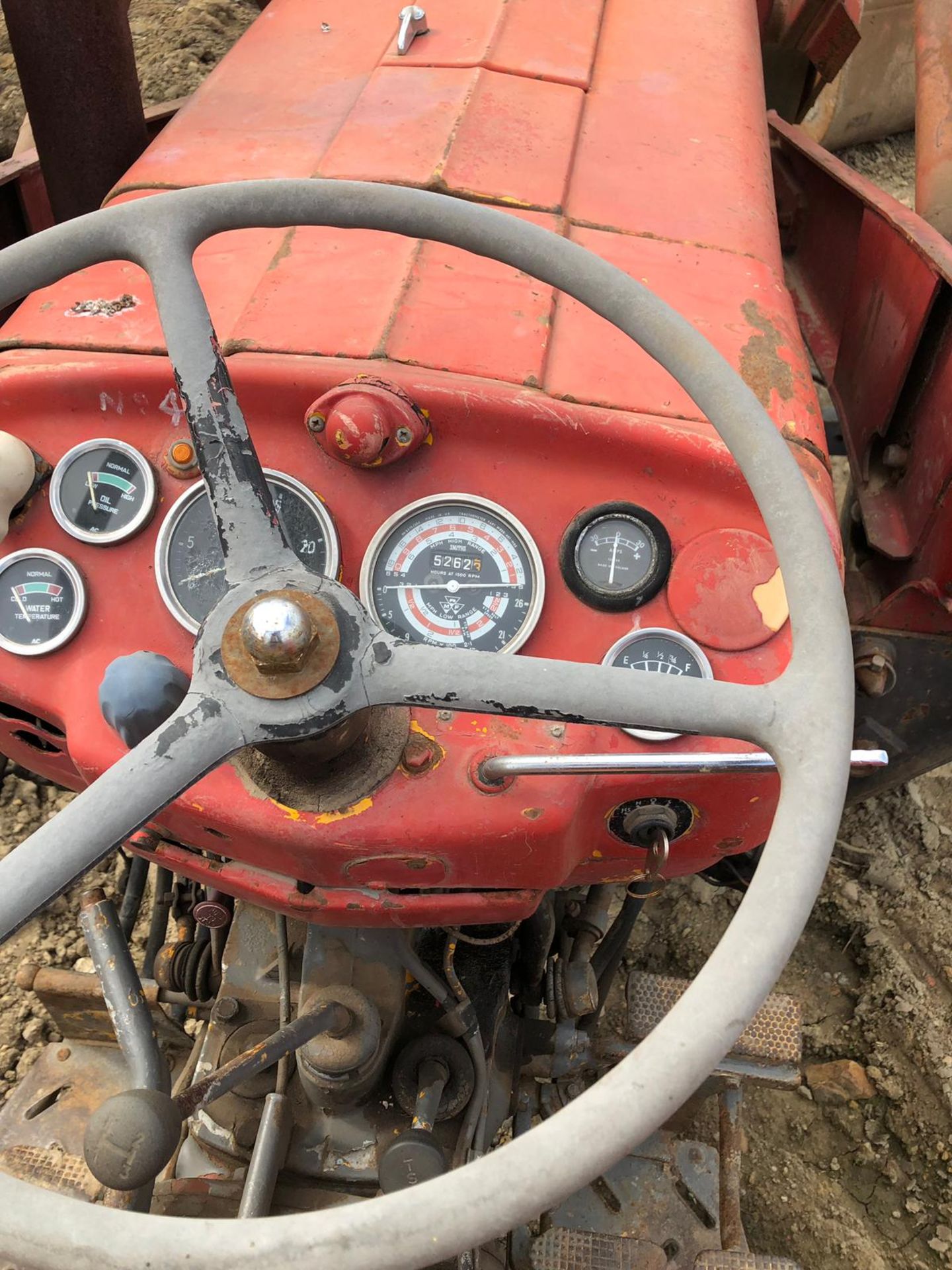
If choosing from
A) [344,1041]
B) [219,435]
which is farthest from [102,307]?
[344,1041]

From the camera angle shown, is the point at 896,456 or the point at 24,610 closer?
the point at 24,610

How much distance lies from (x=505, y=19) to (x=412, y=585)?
1.48 m

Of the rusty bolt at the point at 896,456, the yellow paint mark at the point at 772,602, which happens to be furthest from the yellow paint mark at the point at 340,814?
the rusty bolt at the point at 896,456

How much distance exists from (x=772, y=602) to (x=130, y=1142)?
0.98m

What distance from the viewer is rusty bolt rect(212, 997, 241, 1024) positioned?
1.54 metres

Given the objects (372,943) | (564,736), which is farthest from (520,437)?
(372,943)

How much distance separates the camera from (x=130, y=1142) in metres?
1.15

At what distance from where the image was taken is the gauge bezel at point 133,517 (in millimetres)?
1289

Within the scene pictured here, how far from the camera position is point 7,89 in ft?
12.0

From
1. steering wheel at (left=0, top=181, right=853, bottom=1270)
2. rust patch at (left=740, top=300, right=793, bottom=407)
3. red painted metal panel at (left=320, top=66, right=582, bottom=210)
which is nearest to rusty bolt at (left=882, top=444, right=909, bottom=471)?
rust patch at (left=740, top=300, right=793, bottom=407)

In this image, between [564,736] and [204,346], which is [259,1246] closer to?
[564,736]

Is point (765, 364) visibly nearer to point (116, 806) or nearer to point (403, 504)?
point (403, 504)

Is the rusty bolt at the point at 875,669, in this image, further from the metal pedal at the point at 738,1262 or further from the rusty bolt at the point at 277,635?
the rusty bolt at the point at 277,635

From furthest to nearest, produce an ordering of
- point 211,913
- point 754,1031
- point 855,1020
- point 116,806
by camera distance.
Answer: point 855,1020, point 754,1031, point 211,913, point 116,806
